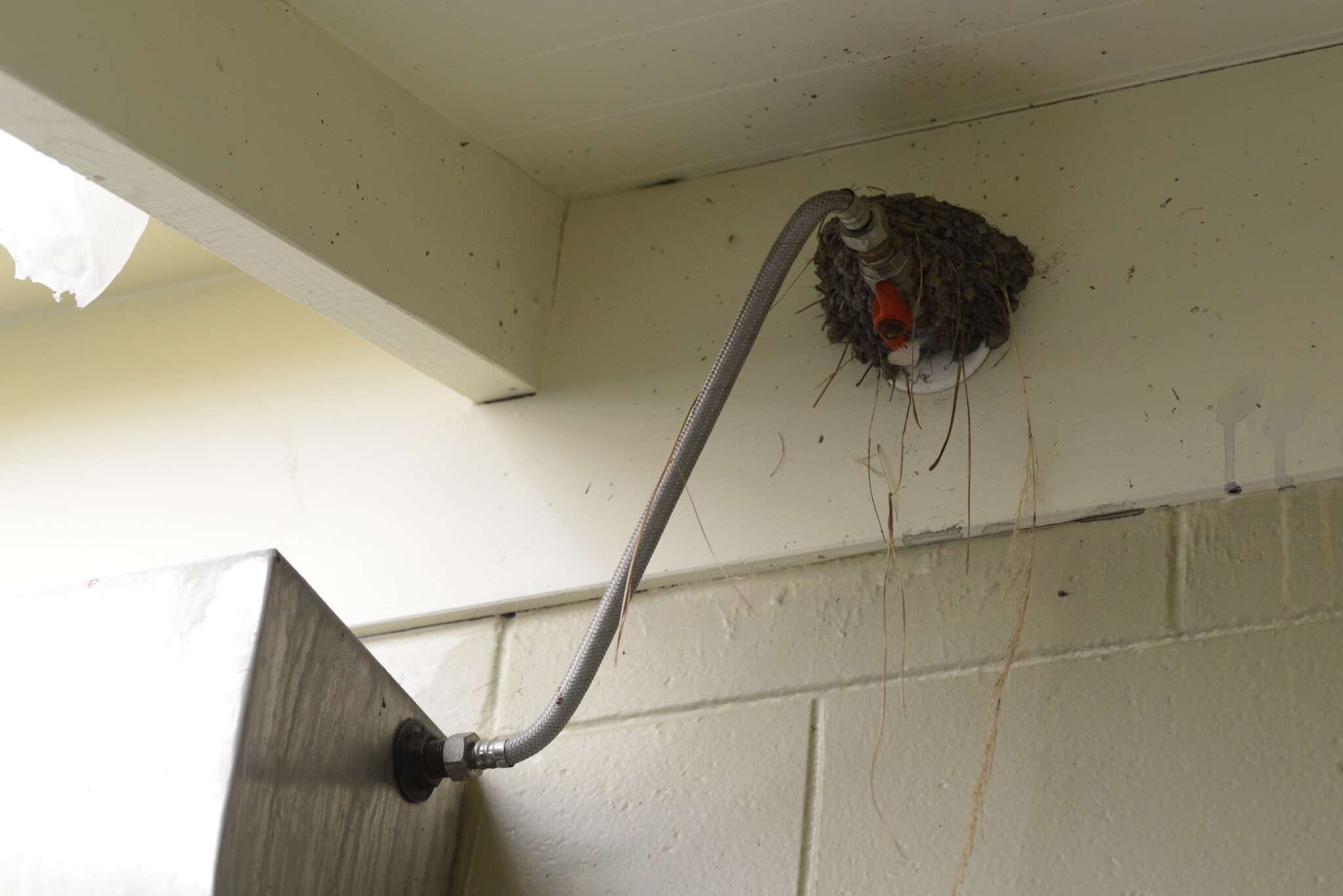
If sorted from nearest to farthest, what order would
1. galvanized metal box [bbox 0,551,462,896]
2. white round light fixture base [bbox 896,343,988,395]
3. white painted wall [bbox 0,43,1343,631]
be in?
1. galvanized metal box [bbox 0,551,462,896]
2. white painted wall [bbox 0,43,1343,631]
3. white round light fixture base [bbox 896,343,988,395]

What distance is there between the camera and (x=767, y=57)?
1626 mm

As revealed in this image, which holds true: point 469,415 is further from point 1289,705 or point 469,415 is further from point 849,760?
point 1289,705

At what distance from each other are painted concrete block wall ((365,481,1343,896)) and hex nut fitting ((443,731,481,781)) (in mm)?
134

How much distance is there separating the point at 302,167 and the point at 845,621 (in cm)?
73

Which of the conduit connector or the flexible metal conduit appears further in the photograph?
the conduit connector

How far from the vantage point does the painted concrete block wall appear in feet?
4.14

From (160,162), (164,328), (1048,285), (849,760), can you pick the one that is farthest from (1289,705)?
(164,328)

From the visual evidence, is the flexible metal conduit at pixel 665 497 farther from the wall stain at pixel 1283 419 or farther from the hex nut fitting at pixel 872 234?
the wall stain at pixel 1283 419

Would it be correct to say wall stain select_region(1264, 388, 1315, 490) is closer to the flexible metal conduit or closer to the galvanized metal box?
the flexible metal conduit

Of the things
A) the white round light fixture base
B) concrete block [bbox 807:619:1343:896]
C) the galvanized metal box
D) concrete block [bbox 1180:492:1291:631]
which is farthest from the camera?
the white round light fixture base

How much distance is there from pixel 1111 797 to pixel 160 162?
1.04m

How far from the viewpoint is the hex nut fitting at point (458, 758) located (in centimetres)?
139

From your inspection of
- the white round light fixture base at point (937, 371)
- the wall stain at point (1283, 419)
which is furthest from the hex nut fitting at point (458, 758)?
the wall stain at point (1283, 419)

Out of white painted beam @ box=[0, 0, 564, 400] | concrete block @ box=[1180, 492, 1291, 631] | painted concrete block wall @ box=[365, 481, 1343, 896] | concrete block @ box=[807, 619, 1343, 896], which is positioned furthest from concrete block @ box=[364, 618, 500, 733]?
concrete block @ box=[1180, 492, 1291, 631]
